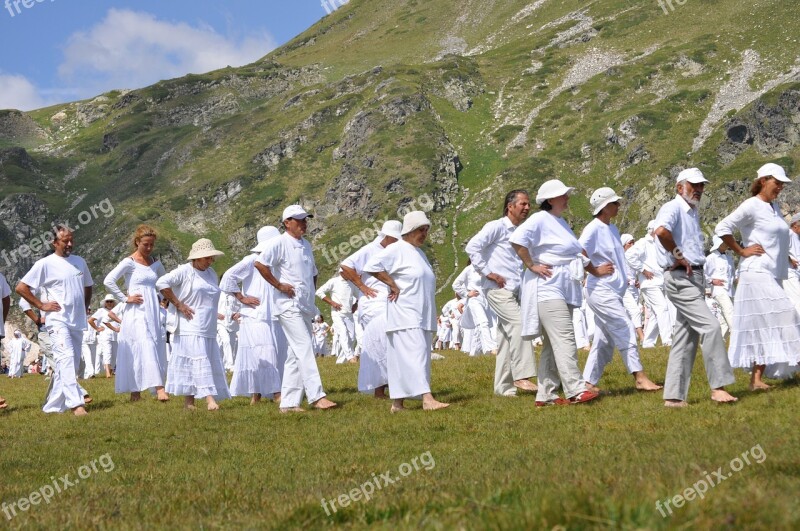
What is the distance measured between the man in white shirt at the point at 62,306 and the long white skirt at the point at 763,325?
30.8 ft

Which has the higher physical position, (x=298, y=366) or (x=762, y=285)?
(x=298, y=366)

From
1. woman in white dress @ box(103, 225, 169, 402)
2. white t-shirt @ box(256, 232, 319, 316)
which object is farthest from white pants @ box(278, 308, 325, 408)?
woman in white dress @ box(103, 225, 169, 402)

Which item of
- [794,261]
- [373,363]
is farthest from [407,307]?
[794,261]

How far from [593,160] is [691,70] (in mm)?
25755

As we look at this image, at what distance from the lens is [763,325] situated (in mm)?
10727

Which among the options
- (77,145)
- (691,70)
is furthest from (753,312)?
(77,145)

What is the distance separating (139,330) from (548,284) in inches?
322

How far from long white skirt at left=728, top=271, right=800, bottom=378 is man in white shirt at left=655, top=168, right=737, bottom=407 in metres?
0.80

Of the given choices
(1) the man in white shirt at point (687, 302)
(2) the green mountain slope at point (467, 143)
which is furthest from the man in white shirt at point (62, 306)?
(2) the green mountain slope at point (467, 143)

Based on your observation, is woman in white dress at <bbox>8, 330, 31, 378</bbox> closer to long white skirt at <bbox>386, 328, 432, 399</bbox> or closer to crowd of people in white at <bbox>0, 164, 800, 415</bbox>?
crowd of people in white at <bbox>0, 164, 800, 415</bbox>

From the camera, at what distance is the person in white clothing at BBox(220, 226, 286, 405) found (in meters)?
15.2

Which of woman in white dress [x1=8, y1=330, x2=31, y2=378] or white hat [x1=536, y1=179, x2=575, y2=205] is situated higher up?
woman in white dress [x1=8, y1=330, x2=31, y2=378]

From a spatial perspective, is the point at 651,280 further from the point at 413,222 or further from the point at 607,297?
the point at 413,222

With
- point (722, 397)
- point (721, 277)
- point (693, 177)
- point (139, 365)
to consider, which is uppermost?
point (139, 365)
